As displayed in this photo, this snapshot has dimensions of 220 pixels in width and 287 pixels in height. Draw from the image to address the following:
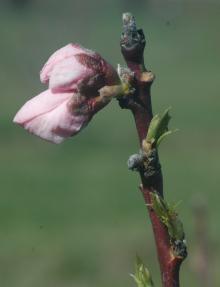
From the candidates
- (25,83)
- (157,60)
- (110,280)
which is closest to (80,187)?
(110,280)

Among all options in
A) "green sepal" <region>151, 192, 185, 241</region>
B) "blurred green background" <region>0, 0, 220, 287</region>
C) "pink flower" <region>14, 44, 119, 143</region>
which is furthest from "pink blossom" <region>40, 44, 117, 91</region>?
"blurred green background" <region>0, 0, 220, 287</region>

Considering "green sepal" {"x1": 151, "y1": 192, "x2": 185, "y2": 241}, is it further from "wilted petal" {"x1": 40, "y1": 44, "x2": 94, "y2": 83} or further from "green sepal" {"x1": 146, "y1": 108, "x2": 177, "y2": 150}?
"wilted petal" {"x1": 40, "y1": 44, "x2": 94, "y2": 83}

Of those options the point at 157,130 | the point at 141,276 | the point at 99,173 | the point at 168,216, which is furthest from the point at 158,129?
the point at 99,173

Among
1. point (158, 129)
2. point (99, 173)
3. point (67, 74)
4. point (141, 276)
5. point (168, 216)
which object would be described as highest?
point (67, 74)

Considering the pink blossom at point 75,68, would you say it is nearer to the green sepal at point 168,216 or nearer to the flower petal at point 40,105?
the flower petal at point 40,105

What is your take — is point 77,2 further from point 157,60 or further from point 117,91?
point 117,91

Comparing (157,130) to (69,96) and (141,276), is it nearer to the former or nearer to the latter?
(69,96)

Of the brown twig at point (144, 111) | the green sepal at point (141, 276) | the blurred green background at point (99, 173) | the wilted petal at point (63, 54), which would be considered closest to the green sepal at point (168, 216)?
the brown twig at point (144, 111)

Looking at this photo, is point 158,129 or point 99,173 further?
point 99,173
